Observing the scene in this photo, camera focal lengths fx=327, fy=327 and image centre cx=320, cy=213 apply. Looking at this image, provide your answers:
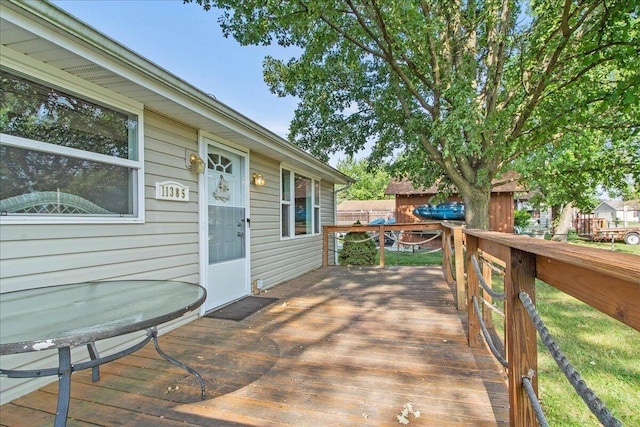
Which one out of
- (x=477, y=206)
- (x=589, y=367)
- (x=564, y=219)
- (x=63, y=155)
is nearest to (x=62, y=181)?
(x=63, y=155)

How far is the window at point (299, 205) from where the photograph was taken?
6.17 metres

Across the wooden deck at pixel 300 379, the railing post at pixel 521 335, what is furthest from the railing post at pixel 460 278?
the railing post at pixel 521 335

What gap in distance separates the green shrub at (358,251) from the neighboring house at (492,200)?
5.63 m

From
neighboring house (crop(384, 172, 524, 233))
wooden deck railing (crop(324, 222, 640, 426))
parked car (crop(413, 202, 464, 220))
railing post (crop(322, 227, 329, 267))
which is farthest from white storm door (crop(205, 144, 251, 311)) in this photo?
parked car (crop(413, 202, 464, 220))

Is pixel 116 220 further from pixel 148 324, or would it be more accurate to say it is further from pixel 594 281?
pixel 594 281

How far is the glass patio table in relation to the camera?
131 cm

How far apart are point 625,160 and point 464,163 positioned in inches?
195

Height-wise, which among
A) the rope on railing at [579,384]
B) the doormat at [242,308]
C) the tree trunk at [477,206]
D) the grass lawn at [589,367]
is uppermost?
the tree trunk at [477,206]

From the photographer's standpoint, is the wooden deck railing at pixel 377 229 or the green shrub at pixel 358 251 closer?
the wooden deck railing at pixel 377 229

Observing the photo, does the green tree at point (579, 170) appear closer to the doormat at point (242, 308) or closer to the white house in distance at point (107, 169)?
the white house in distance at point (107, 169)

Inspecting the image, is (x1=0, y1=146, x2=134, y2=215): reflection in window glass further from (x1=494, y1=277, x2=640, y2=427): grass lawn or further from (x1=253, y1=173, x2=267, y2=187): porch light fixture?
(x1=494, y1=277, x2=640, y2=427): grass lawn

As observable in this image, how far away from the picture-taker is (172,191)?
11.2 feet

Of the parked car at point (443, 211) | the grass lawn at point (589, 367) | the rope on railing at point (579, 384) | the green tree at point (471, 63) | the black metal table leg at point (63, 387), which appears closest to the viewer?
the rope on railing at point (579, 384)

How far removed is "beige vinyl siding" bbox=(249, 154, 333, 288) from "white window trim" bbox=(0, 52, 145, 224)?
1998mm
